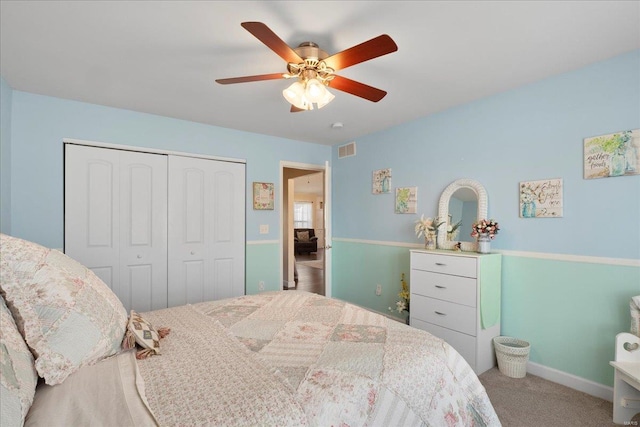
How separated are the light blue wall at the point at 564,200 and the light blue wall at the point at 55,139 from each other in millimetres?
2628

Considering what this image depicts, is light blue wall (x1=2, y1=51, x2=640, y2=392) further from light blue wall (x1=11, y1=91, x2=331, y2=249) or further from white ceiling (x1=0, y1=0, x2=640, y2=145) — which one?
white ceiling (x1=0, y1=0, x2=640, y2=145)

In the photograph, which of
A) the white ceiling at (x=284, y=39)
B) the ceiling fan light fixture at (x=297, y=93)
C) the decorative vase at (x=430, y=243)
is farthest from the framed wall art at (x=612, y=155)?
the ceiling fan light fixture at (x=297, y=93)

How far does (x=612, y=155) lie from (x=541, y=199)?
1.65ft

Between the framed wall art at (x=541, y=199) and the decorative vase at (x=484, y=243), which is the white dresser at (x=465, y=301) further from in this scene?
the framed wall art at (x=541, y=199)

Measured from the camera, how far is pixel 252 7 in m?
1.61

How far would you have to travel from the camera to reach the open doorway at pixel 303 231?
5.38 meters

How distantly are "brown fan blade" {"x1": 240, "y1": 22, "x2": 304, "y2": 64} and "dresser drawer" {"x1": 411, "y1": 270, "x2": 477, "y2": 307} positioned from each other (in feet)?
6.94

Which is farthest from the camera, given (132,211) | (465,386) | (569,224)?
(132,211)

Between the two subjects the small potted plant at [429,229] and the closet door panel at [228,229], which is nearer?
the small potted plant at [429,229]

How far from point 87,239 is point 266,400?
2.87 metres

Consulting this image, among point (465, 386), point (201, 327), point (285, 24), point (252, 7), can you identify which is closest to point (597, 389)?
point (465, 386)

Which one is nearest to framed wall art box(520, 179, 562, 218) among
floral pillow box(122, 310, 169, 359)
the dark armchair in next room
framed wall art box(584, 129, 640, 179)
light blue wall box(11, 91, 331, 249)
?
framed wall art box(584, 129, 640, 179)

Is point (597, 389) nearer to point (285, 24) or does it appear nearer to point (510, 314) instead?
point (510, 314)

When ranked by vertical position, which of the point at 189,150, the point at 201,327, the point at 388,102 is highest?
the point at 388,102
